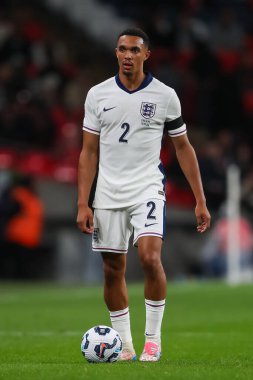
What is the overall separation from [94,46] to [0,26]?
3767 mm

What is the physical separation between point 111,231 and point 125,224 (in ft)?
0.39

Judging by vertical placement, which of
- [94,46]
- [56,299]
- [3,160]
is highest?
[94,46]

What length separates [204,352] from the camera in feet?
32.4

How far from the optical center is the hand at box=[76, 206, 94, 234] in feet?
29.0

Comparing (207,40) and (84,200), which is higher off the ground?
(207,40)

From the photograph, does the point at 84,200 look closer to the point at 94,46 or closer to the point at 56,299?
the point at 56,299

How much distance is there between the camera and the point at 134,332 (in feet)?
39.7

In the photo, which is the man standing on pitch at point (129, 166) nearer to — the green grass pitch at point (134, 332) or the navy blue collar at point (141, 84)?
the navy blue collar at point (141, 84)

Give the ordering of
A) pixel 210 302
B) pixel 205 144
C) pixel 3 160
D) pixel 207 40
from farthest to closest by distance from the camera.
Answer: pixel 207 40 → pixel 205 144 → pixel 3 160 → pixel 210 302

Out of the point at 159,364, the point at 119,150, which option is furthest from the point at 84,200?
the point at 159,364

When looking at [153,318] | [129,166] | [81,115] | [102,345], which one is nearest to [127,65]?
[129,166]

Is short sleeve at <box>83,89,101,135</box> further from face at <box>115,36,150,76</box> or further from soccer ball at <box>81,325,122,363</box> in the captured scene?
soccer ball at <box>81,325,122,363</box>

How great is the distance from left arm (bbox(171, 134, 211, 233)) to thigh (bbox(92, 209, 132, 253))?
0.51 m

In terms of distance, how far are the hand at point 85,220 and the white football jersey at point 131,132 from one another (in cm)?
18
